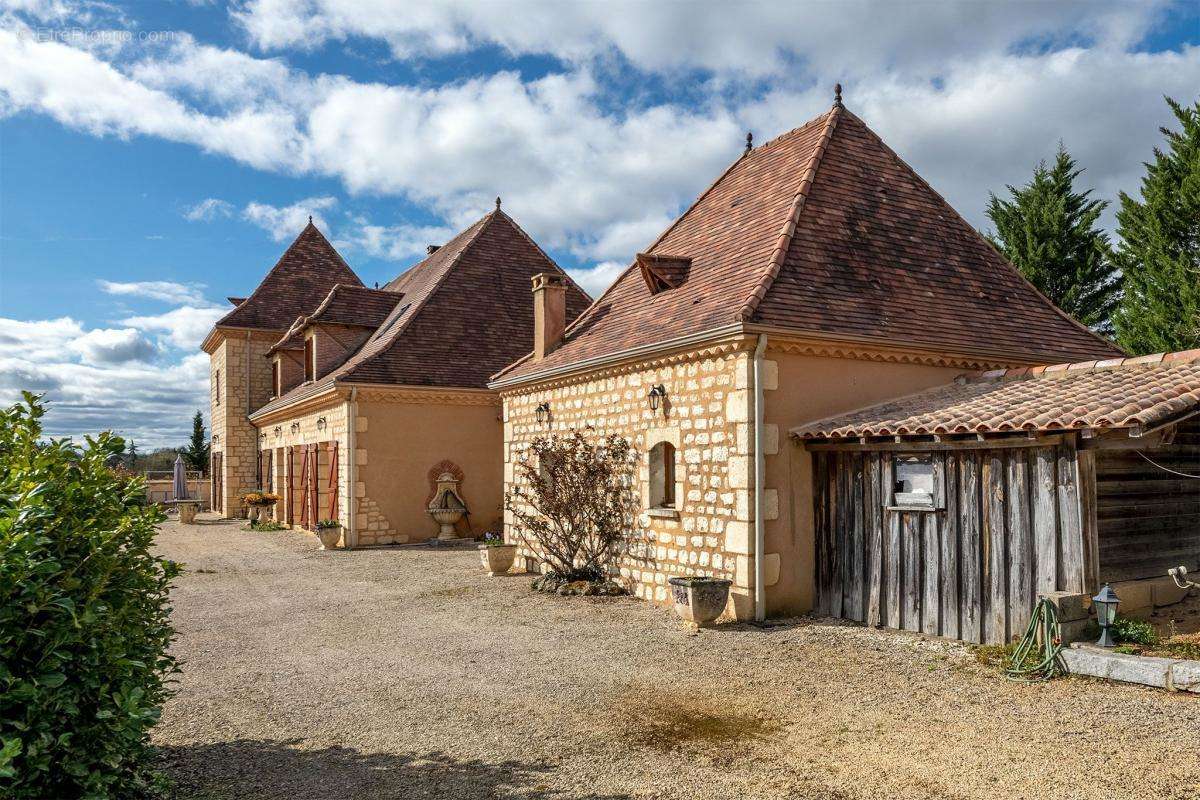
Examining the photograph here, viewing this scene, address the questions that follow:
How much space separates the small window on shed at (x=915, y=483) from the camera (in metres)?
8.17

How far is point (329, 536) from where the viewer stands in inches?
664

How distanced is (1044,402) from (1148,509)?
162 cm

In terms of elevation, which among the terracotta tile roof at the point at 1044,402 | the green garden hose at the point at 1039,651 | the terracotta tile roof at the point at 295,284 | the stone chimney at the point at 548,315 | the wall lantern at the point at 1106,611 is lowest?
the green garden hose at the point at 1039,651

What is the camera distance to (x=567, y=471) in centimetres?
1177

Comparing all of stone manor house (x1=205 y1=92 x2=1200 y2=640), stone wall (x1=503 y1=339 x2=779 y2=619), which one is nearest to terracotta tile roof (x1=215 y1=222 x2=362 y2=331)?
stone manor house (x1=205 y1=92 x2=1200 y2=640)

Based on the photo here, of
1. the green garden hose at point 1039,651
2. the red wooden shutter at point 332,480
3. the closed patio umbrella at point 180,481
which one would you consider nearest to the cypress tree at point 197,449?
the closed patio umbrella at point 180,481

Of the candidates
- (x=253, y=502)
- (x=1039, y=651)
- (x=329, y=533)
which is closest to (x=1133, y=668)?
(x=1039, y=651)

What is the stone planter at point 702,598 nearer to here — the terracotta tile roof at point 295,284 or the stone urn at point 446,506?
the stone urn at point 446,506

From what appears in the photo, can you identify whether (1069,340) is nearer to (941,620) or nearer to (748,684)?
(941,620)

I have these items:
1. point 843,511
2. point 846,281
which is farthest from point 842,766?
point 846,281

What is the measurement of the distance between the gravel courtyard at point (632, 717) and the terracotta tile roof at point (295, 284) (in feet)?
62.1

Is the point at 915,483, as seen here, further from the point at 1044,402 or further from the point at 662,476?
the point at 662,476

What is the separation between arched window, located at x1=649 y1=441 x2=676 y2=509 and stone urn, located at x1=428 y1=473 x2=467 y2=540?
7.88m

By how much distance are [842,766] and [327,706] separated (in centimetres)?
376
